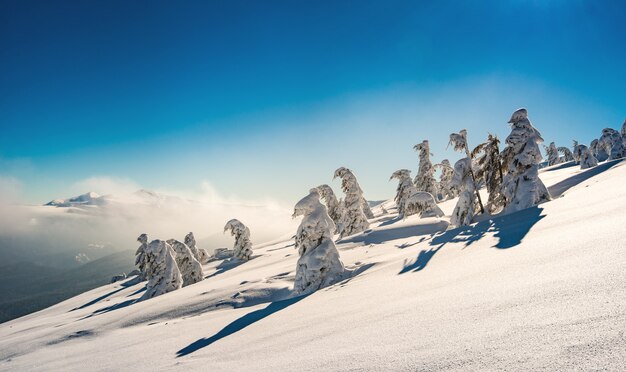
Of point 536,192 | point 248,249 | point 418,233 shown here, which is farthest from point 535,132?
point 248,249

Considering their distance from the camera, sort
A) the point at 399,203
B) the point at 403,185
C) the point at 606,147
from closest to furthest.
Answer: the point at 403,185 → the point at 399,203 → the point at 606,147

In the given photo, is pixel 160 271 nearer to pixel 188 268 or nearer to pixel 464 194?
pixel 188 268

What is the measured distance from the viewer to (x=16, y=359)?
8.74 metres

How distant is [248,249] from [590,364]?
107 ft

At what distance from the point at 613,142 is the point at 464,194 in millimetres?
37575

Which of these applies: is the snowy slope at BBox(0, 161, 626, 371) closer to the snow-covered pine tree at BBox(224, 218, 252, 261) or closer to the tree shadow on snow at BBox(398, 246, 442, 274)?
the tree shadow on snow at BBox(398, 246, 442, 274)

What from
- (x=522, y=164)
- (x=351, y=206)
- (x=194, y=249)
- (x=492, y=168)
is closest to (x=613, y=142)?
(x=492, y=168)

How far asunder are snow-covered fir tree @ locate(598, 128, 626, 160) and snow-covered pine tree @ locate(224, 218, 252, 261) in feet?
153

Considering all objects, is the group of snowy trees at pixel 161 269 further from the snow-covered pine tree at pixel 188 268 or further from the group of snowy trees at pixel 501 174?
the group of snowy trees at pixel 501 174

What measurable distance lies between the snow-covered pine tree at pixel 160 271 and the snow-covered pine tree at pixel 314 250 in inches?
569

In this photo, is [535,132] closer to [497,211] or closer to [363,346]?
[497,211]

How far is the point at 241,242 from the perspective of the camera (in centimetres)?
3281

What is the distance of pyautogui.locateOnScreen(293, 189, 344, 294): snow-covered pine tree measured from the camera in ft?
39.5

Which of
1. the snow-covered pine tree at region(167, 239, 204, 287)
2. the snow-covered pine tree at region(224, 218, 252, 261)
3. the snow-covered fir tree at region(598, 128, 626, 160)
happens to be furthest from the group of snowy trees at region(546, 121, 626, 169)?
the snow-covered pine tree at region(167, 239, 204, 287)
